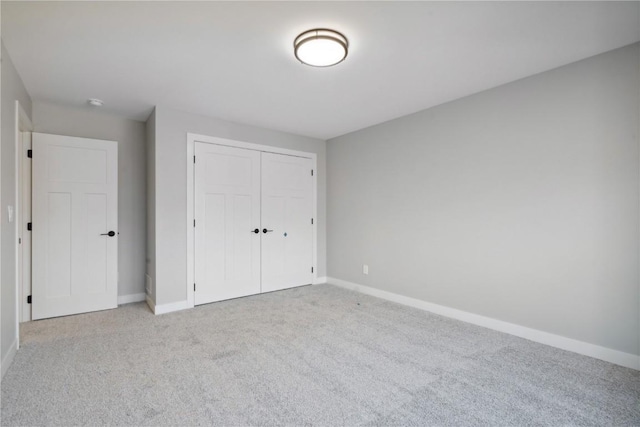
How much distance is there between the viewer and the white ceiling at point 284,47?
205 cm

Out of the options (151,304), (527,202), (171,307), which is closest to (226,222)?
(171,307)

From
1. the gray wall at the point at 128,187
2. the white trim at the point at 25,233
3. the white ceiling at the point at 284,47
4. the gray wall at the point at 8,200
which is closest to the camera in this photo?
the white ceiling at the point at 284,47

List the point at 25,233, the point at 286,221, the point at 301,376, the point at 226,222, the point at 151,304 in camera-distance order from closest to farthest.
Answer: the point at 301,376 < the point at 25,233 < the point at 151,304 < the point at 226,222 < the point at 286,221

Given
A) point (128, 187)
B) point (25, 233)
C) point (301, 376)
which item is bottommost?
point (301, 376)

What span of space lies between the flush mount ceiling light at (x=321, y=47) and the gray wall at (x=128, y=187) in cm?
299

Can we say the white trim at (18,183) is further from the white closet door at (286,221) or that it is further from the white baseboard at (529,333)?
the white baseboard at (529,333)

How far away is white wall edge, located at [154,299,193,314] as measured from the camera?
3756mm

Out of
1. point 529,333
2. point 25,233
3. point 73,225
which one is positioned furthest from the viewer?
point 73,225

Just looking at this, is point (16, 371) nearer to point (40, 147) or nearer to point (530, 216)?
point (40, 147)

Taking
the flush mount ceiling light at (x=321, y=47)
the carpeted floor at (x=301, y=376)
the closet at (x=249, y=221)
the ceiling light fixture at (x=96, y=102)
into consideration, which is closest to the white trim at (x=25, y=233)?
the carpeted floor at (x=301, y=376)

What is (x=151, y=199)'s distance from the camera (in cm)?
400

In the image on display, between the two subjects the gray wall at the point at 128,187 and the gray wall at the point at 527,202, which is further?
the gray wall at the point at 128,187

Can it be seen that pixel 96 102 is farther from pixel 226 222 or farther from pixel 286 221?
pixel 286 221

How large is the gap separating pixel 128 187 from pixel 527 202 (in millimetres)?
4756
